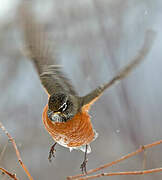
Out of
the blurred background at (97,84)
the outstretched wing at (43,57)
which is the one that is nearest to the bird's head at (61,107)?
the outstretched wing at (43,57)

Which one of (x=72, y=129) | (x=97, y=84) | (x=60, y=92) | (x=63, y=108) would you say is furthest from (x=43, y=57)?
(x=97, y=84)

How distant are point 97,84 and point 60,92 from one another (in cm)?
166

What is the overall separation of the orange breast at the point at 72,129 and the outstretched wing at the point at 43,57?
0.71 ft

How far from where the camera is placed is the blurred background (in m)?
3.92

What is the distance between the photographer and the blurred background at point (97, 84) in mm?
3918

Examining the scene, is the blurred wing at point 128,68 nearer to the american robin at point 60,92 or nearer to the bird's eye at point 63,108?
the american robin at point 60,92

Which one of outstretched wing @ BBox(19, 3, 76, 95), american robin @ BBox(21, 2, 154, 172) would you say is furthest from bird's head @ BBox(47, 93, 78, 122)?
outstretched wing @ BBox(19, 3, 76, 95)

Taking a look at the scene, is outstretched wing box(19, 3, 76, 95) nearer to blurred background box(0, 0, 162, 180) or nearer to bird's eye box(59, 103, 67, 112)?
bird's eye box(59, 103, 67, 112)

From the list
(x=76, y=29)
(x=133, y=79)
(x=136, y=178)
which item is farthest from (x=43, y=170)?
(x=76, y=29)

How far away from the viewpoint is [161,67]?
462cm

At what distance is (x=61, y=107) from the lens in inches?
83.0

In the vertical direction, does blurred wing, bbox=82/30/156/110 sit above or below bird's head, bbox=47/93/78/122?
above

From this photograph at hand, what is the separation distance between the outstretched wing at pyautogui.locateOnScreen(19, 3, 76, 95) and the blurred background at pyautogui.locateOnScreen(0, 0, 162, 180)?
1420 mm

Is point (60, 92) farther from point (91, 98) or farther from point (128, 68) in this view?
point (128, 68)
